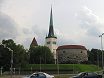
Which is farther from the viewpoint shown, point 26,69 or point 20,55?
point 26,69

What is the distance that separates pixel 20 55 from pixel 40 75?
76532 millimetres

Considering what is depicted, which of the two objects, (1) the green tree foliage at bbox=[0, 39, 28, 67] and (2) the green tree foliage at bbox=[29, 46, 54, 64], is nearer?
(1) the green tree foliage at bbox=[0, 39, 28, 67]

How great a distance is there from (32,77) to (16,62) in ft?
243

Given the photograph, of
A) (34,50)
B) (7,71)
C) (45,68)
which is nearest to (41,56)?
(34,50)

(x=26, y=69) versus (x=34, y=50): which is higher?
(x=34, y=50)

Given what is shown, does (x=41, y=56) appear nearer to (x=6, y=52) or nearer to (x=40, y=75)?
(x=6, y=52)

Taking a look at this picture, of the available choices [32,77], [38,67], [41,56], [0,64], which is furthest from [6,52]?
[32,77]

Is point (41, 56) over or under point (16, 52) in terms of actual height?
over

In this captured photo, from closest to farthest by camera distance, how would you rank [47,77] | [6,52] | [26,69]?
[47,77]
[6,52]
[26,69]

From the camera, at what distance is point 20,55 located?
12194cm

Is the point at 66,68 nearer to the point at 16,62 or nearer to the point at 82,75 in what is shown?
the point at 16,62

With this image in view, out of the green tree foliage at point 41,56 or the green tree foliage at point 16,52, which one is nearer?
the green tree foliage at point 16,52

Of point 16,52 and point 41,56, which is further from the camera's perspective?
point 41,56

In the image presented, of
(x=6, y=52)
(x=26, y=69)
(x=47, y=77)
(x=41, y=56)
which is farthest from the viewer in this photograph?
(x=41, y=56)
